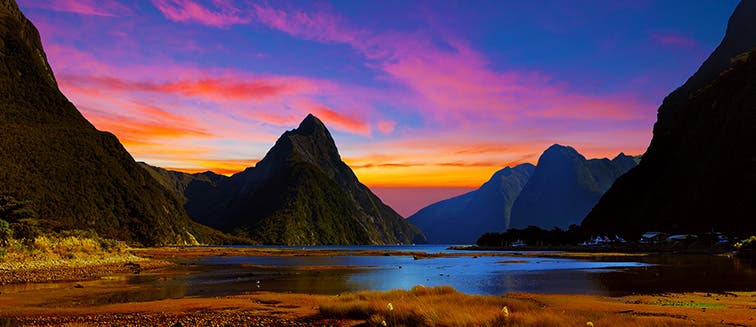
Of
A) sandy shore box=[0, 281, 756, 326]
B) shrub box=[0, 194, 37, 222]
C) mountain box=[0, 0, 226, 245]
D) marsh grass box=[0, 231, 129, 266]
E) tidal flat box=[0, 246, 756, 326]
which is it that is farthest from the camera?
mountain box=[0, 0, 226, 245]

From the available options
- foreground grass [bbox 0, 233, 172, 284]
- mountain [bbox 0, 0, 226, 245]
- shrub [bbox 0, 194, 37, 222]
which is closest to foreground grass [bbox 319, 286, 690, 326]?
foreground grass [bbox 0, 233, 172, 284]

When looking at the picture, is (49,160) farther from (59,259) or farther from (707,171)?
(707,171)

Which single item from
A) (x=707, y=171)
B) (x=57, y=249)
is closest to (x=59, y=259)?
(x=57, y=249)

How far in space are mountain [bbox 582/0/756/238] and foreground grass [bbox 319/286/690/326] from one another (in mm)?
117806

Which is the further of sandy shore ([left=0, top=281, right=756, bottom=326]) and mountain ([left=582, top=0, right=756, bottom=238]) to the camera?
mountain ([left=582, top=0, right=756, bottom=238])

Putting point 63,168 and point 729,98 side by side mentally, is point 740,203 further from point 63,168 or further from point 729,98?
point 63,168

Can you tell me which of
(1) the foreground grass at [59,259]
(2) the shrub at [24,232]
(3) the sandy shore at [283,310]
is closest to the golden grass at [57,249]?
(1) the foreground grass at [59,259]

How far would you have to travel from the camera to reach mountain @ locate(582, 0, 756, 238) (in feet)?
410

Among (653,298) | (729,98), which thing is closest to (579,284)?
(653,298)

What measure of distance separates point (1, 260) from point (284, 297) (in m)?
37.5

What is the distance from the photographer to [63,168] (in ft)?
561

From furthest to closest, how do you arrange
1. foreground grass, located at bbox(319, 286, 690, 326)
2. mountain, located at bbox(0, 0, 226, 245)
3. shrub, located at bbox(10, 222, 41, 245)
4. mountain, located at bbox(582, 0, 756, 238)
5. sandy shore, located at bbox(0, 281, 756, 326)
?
mountain, located at bbox(0, 0, 226, 245), mountain, located at bbox(582, 0, 756, 238), shrub, located at bbox(10, 222, 41, 245), sandy shore, located at bbox(0, 281, 756, 326), foreground grass, located at bbox(319, 286, 690, 326)

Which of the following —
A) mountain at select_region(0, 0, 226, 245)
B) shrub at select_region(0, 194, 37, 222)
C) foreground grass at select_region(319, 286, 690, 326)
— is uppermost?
mountain at select_region(0, 0, 226, 245)

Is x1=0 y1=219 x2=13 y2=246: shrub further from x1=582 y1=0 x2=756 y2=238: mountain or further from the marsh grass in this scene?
x1=582 y1=0 x2=756 y2=238: mountain
